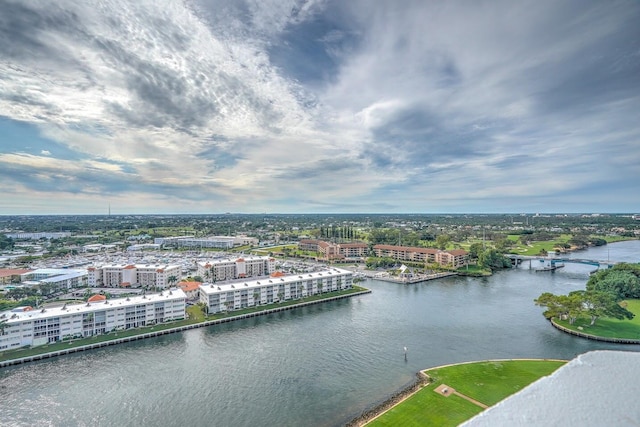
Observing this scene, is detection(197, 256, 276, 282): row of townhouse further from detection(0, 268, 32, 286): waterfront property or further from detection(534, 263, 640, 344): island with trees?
detection(534, 263, 640, 344): island with trees

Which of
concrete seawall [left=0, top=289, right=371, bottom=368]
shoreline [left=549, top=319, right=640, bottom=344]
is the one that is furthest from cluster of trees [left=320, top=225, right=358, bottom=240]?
shoreline [left=549, top=319, right=640, bottom=344]

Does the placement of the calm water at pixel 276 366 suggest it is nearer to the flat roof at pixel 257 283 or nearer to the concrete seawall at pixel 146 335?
the concrete seawall at pixel 146 335

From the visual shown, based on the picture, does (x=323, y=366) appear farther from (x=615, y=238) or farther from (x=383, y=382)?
(x=615, y=238)

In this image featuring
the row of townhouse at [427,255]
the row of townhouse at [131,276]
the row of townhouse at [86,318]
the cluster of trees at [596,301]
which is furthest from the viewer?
the row of townhouse at [427,255]

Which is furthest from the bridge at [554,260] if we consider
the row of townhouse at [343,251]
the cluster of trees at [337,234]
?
the cluster of trees at [337,234]

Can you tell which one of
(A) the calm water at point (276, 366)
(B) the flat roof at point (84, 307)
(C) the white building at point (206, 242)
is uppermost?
(C) the white building at point (206, 242)

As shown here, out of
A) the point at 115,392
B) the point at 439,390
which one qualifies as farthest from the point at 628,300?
the point at 115,392
